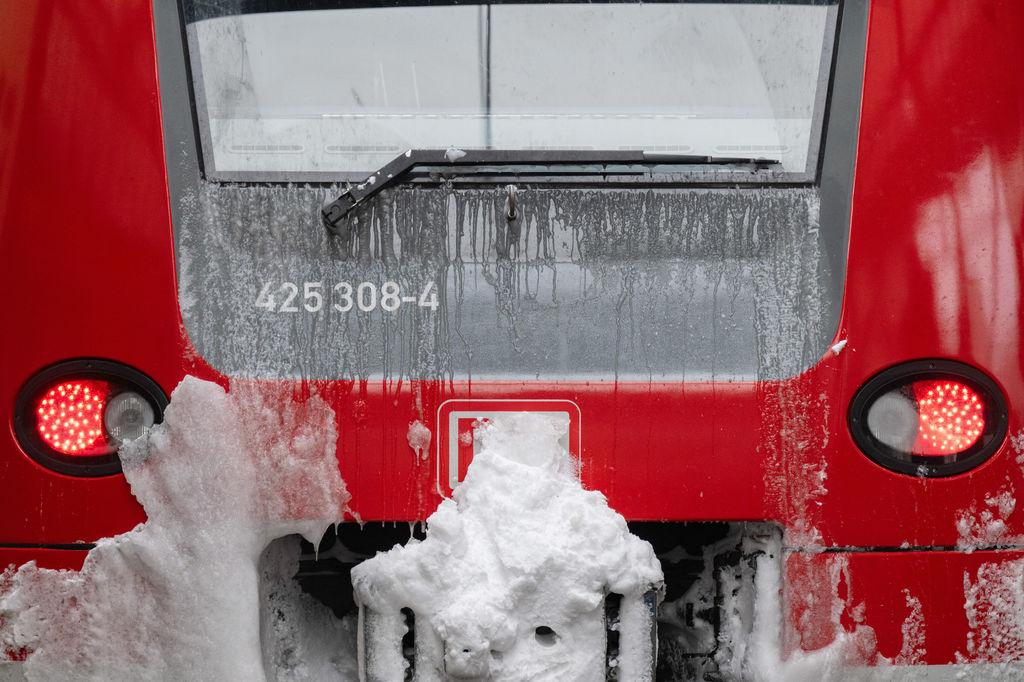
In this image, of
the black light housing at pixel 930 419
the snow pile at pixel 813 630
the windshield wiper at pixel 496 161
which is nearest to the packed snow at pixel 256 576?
the snow pile at pixel 813 630

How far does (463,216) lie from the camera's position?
243 centimetres

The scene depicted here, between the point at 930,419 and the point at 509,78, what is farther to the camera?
the point at 509,78

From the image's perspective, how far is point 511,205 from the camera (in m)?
2.40

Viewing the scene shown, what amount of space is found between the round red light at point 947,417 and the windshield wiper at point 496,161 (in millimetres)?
566

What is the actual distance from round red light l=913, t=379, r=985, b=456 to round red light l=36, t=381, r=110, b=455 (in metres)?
1.61

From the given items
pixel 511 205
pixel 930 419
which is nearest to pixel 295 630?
pixel 511 205

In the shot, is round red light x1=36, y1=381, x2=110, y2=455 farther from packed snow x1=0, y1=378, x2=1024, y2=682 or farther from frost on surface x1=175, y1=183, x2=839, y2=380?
frost on surface x1=175, y1=183, x2=839, y2=380

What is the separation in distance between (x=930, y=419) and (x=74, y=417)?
169 centimetres

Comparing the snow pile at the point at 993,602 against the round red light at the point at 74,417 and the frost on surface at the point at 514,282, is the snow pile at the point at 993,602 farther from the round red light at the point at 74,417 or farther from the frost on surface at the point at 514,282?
the round red light at the point at 74,417

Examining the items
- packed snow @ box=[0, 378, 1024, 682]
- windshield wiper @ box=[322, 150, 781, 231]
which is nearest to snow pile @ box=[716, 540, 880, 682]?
packed snow @ box=[0, 378, 1024, 682]

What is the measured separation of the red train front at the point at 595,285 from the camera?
236 cm

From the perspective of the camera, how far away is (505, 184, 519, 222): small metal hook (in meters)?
Result: 2.40

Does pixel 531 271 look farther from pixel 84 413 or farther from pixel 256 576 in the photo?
pixel 84 413

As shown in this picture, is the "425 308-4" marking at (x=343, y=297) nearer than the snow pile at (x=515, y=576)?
No
